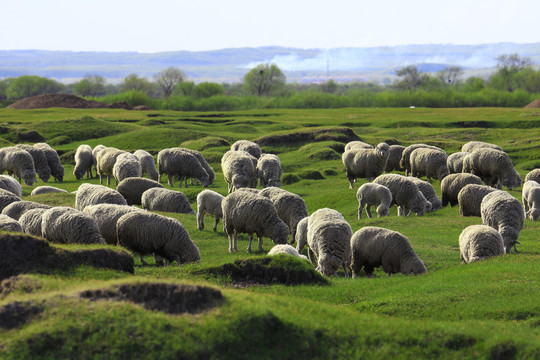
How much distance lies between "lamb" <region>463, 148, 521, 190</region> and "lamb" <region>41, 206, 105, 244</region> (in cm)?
2138

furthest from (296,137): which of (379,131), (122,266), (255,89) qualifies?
(255,89)

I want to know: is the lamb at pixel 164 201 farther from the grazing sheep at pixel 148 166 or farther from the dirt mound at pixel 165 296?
the dirt mound at pixel 165 296

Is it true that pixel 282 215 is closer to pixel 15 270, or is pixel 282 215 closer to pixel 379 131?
pixel 15 270

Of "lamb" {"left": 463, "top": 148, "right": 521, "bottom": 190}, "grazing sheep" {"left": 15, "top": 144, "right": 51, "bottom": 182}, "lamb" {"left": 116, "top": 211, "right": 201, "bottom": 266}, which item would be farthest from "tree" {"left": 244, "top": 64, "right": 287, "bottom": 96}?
"lamb" {"left": 116, "top": 211, "right": 201, "bottom": 266}

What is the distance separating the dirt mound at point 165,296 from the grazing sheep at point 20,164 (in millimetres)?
27725

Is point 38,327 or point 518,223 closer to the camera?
point 38,327

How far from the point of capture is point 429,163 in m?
32.9

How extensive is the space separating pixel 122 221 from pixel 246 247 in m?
4.91

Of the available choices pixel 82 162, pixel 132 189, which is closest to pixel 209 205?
pixel 132 189

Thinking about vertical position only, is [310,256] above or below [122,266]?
below

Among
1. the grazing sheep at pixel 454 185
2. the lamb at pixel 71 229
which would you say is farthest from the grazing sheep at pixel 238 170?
the lamb at pixel 71 229

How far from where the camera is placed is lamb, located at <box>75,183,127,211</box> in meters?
20.7

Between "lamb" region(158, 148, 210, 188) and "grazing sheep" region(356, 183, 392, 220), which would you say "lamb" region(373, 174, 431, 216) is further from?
"lamb" region(158, 148, 210, 188)

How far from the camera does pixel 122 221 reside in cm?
1600
